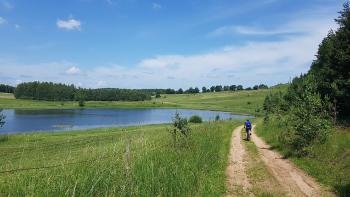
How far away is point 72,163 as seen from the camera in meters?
8.98

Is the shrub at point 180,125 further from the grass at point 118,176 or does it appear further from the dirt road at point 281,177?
the grass at point 118,176

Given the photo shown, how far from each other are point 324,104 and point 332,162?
7.10 m

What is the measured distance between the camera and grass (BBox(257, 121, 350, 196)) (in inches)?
531

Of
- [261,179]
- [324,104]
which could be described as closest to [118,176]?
[261,179]

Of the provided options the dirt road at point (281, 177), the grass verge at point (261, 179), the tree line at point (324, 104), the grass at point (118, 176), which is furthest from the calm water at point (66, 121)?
the grass at point (118, 176)

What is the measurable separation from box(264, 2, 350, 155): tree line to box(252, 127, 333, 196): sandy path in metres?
1.75

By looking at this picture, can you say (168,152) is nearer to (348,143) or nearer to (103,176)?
(103,176)

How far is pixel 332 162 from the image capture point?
54.2 ft

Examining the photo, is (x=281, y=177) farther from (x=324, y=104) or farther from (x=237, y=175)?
(x=324, y=104)

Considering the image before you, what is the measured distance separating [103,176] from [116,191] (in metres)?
0.58

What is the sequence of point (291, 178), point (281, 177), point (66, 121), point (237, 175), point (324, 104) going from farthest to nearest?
point (66, 121)
point (324, 104)
point (237, 175)
point (281, 177)
point (291, 178)

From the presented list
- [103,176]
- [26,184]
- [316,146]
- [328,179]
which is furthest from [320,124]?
[26,184]

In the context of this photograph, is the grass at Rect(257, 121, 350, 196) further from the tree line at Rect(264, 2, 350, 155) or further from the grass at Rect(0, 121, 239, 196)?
the grass at Rect(0, 121, 239, 196)

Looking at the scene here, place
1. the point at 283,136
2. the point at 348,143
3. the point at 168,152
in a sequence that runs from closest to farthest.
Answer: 1. the point at 168,152
2. the point at 348,143
3. the point at 283,136
